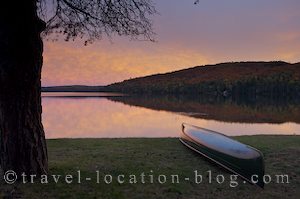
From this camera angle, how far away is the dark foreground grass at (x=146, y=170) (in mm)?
6762

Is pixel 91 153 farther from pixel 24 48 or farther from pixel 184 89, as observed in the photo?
pixel 184 89

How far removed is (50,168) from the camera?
25.5ft

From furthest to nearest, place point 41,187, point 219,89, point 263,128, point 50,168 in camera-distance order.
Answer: point 219,89
point 263,128
point 50,168
point 41,187

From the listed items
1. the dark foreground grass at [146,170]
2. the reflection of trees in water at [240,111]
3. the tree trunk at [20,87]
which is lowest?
the reflection of trees in water at [240,111]

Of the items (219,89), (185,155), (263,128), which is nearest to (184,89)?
(219,89)

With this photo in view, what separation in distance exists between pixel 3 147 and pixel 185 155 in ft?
16.0

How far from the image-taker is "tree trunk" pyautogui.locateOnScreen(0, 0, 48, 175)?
6.71 meters

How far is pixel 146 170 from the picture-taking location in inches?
326

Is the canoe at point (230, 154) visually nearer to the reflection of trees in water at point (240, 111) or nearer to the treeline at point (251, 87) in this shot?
the reflection of trees in water at point (240, 111)

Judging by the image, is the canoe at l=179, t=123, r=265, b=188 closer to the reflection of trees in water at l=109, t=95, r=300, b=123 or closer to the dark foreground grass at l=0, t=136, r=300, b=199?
the dark foreground grass at l=0, t=136, r=300, b=199

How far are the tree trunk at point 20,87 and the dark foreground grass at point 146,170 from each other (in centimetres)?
49

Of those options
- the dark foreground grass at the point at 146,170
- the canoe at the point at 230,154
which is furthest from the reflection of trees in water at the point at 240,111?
the dark foreground grass at the point at 146,170

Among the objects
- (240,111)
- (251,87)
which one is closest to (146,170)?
(240,111)

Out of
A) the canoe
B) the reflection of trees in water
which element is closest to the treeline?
the reflection of trees in water
